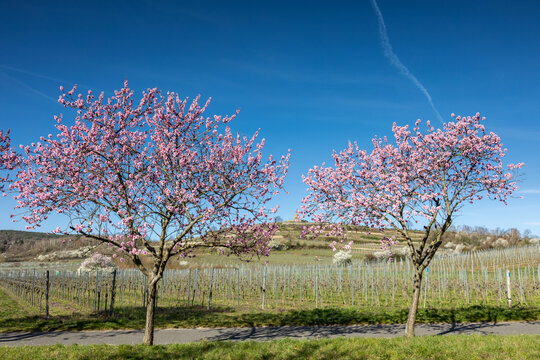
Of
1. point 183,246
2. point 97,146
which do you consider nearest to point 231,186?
point 183,246

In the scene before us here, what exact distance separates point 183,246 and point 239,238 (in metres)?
1.80

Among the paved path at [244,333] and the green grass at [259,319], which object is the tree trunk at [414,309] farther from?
the green grass at [259,319]

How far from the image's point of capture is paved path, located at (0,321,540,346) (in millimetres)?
12662

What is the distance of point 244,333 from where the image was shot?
46.3ft

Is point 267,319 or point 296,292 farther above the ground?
point 267,319

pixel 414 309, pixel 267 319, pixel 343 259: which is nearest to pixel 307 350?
pixel 414 309

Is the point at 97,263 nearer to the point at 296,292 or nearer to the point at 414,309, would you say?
the point at 296,292

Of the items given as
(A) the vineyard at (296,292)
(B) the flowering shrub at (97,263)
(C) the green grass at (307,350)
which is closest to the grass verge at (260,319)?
(A) the vineyard at (296,292)

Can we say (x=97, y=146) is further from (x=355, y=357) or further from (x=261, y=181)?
(x=355, y=357)

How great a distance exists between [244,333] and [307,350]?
179 inches

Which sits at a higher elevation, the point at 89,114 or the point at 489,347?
the point at 89,114

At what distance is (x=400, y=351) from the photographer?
404 inches

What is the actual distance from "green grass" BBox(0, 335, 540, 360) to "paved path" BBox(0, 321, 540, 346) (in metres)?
2.03

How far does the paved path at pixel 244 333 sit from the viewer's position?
12662 millimetres
